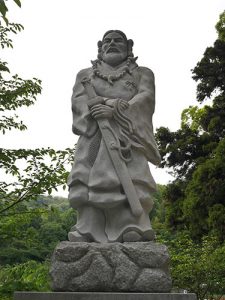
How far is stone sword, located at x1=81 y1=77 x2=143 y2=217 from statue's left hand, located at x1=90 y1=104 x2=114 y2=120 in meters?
0.05

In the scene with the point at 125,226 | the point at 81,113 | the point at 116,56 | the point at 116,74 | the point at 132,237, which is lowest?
the point at 132,237

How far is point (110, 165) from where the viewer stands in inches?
219

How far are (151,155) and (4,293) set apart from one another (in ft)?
8.85

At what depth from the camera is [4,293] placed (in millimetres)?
6719

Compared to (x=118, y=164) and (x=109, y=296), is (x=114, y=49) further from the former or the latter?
(x=109, y=296)

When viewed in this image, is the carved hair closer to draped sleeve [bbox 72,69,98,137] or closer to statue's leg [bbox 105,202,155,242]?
draped sleeve [bbox 72,69,98,137]

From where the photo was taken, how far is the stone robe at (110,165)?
17.7ft

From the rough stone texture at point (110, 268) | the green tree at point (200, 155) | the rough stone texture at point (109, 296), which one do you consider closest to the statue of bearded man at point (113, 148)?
the rough stone texture at point (110, 268)

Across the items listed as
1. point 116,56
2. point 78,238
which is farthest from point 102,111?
point 78,238

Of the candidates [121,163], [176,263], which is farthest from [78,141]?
[176,263]

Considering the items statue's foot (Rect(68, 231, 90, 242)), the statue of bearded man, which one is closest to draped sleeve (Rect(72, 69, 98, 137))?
the statue of bearded man

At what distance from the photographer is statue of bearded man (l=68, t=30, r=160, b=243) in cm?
541

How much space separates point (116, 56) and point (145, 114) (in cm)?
81

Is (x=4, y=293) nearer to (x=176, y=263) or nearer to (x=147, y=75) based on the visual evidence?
(x=147, y=75)
